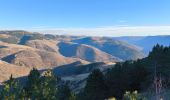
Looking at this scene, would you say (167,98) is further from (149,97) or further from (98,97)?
(98,97)

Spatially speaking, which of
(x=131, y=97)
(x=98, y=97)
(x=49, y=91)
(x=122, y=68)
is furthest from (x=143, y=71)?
(x=131, y=97)

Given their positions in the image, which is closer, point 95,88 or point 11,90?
point 11,90

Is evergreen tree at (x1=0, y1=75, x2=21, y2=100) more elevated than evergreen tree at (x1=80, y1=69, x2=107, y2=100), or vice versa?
evergreen tree at (x1=0, y1=75, x2=21, y2=100)

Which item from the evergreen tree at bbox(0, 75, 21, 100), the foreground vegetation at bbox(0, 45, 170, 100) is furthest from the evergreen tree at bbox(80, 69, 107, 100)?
the evergreen tree at bbox(0, 75, 21, 100)

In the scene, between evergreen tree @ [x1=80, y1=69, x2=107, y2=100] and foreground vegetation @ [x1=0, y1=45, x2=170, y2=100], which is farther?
evergreen tree @ [x1=80, y1=69, x2=107, y2=100]

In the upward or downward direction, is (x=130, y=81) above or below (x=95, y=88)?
above

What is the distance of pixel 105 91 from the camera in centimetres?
9181

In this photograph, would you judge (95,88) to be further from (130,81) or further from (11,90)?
(11,90)

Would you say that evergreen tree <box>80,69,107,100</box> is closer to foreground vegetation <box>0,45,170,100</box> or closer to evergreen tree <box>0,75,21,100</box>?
foreground vegetation <box>0,45,170,100</box>

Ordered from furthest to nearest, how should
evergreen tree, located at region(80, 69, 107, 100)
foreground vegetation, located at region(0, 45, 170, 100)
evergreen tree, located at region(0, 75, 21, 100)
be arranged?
evergreen tree, located at region(80, 69, 107, 100) → foreground vegetation, located at region(0, 45, 170, 100) → evergreen tree, located at region(0, 75, 21, 100)

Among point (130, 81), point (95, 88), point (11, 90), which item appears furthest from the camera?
point (130, 81)

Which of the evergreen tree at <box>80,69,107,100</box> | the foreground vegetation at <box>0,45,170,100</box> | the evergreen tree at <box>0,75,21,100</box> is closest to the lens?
the evergreen tree at <box>0,75,21,100</box>

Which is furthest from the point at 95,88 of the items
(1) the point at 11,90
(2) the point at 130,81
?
(1) the point at 11,90

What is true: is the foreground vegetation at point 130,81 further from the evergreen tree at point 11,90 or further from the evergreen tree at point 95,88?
the evergreen tree at point 11,90
